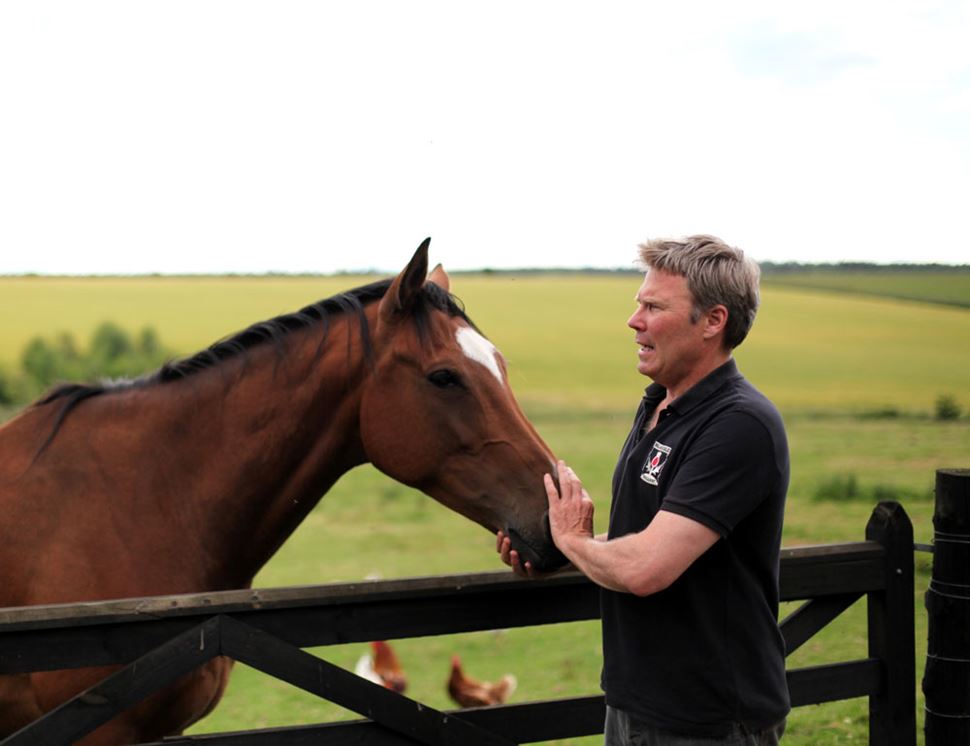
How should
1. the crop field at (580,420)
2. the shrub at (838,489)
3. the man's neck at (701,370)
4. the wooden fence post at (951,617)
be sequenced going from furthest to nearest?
1. the shrub at (838,489)
2. the crop field at (580,420)
3. the wooden fence post at (951,617)
4. the man's neck at (701,370)

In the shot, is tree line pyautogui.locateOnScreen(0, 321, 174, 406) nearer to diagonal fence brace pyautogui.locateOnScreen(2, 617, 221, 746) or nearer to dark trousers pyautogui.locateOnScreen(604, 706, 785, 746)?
diagonal fence brace pyautogui.locateOnScreen(2, 617, 221, 746)

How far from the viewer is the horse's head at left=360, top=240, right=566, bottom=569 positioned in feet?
9.96

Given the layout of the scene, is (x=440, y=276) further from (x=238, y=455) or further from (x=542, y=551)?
(x=542, y=551)

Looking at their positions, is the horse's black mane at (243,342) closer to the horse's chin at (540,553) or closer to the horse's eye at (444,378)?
the horse's eye at (444,378)

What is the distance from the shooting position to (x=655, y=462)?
2252mm

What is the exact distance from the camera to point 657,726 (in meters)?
2.21

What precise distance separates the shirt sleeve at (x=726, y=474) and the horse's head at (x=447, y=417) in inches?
36.3

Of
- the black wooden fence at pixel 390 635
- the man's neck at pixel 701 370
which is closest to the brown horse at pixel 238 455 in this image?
the black wooden fence at pixel 390 635

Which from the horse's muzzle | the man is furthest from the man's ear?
the horse's muzzle

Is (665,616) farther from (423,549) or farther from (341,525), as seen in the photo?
(341,525)

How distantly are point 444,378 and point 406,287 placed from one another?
349 mm

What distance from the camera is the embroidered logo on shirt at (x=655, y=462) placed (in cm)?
223

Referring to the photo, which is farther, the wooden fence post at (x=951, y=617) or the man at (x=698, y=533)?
the wooden fence post at (x=951, y=617)

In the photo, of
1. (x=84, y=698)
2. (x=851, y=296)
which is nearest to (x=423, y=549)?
(x=84, y=698)
